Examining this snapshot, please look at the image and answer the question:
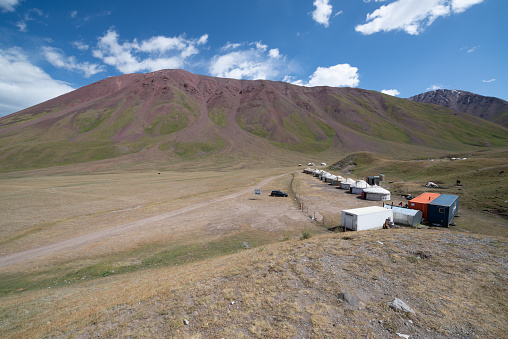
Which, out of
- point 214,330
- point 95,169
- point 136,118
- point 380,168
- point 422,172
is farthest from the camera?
point 136,118

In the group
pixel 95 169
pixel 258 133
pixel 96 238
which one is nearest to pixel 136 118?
pixel 95 169

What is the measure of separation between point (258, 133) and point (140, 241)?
177095 mm

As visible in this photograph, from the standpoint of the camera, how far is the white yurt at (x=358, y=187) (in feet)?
161

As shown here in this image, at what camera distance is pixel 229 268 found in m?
13.5

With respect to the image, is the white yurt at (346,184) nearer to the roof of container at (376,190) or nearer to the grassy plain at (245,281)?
the roof of container at (376,190)

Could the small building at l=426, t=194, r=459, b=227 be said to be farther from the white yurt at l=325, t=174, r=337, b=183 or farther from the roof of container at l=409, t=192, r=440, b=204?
the white yurt at l=325, t=174, r=337, b=183

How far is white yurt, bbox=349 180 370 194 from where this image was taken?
4913 centimetres

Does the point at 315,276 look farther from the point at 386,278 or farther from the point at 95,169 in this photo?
the point at 95,169

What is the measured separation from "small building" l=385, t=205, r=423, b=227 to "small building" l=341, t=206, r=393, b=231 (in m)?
1.89

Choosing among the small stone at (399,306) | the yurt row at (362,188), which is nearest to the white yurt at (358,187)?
the yurt row at (362,188)

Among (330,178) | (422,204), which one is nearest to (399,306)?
(422,204)

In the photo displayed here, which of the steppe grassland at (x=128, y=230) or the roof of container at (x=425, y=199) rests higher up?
the roof of container at (x=425, y=199)

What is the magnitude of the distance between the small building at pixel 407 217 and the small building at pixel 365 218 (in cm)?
189

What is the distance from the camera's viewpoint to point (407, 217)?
2688cm
